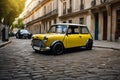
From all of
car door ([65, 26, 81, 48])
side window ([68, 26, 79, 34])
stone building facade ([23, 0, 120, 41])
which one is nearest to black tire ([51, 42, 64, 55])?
car door ([65, 26, 81, 48])

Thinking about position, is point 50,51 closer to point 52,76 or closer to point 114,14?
point 52,76

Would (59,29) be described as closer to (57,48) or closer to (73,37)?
(73,37)

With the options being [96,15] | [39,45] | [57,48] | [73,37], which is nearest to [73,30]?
[73,37]

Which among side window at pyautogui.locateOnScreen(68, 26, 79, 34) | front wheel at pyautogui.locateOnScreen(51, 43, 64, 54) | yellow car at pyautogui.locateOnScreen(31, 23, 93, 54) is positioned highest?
side window at pyautogui.locateOnScreen(68, 26, 79, 34)

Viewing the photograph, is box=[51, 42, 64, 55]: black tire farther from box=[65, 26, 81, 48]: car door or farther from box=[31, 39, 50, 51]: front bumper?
box=[65, 26, 81, 48]: car door

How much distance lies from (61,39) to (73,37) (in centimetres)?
95

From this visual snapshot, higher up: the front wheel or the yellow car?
the yellow car

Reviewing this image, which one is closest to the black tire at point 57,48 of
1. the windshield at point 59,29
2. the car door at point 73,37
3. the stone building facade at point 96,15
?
the car door at point 73,37

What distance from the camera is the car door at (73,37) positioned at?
494 inches

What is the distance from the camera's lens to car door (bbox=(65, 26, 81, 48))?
12.5m

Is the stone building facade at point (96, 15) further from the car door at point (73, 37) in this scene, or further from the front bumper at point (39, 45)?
the front bumper at point (39, 45)

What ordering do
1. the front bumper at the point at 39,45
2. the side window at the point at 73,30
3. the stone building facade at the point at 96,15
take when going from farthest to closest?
the stone building facade at the point at 96,15 → the side window at the point at 73,30 → the front bumper at the point at 39,45

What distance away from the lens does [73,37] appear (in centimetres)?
1277

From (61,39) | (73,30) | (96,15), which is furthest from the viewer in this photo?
(96,15)
